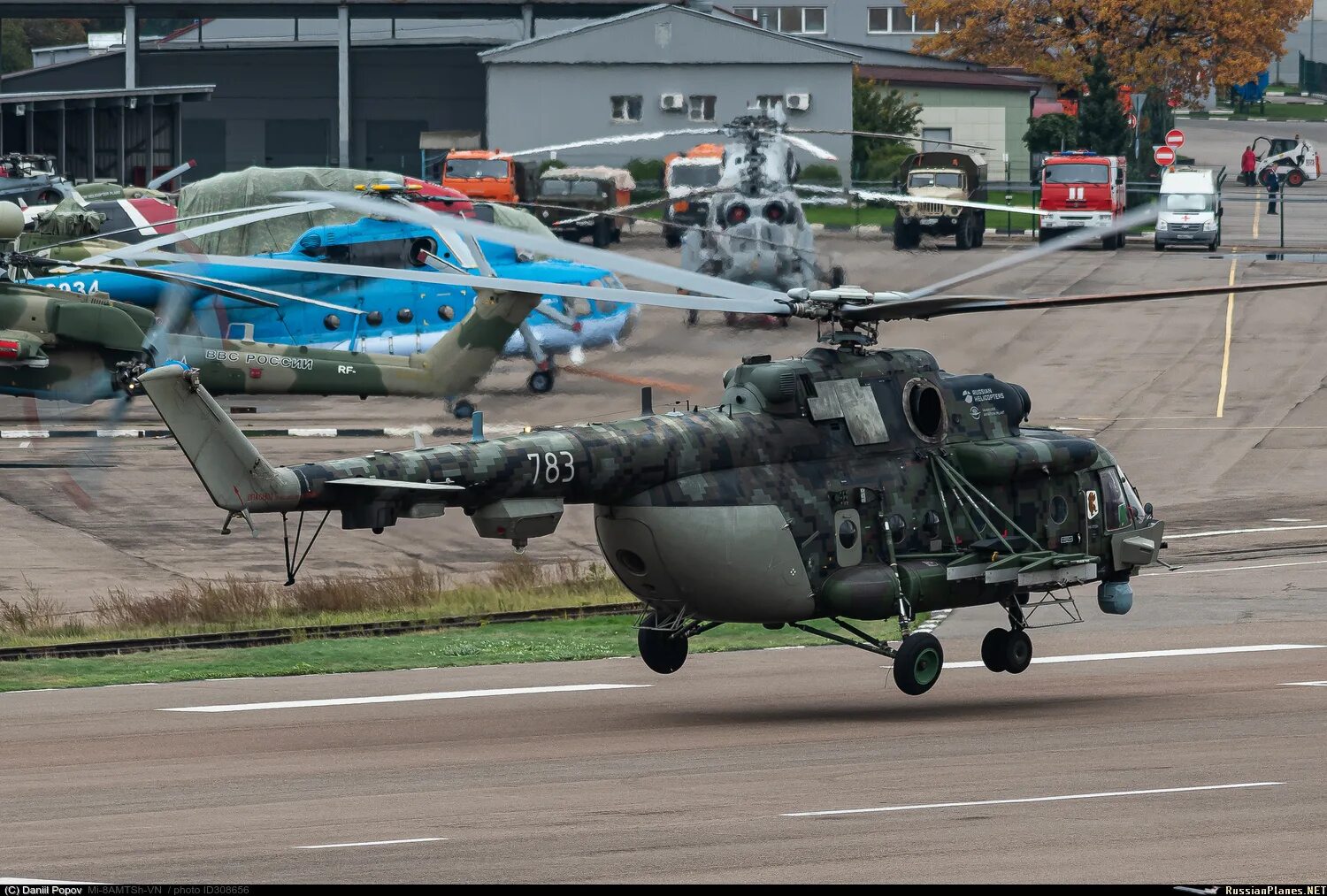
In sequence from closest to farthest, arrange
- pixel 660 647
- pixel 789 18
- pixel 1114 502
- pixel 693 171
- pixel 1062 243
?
pixel 1062 243, pixel 660 647, pixel 1114 502, pixel 693 171, pixel 789 18

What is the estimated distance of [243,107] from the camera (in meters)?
83.3

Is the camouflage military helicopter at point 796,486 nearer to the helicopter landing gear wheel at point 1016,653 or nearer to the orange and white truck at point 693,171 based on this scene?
the helicopter landing gear wheel at point 1016,653

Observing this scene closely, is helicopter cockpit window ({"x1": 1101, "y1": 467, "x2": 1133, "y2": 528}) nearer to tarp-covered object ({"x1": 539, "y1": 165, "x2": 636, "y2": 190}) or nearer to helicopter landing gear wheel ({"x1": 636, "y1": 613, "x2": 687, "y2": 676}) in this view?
helicopter landing gear wheel ({"x1": 636, "y1": 613, "x2": 687, "y2": 676})

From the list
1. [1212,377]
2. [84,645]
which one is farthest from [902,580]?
[1212,377]

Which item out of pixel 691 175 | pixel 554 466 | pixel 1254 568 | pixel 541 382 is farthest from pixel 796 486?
pixel 691 175

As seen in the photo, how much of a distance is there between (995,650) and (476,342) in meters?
11.9

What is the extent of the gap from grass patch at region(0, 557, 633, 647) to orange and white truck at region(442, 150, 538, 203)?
115 ft

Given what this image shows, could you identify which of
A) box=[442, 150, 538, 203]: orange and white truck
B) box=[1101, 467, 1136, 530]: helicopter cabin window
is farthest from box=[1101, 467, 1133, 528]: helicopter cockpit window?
box=[442, 150, 538, 203]: orange and white truck

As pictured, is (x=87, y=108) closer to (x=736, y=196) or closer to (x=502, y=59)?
(x=502, y=59)

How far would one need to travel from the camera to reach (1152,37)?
8325 centimetres

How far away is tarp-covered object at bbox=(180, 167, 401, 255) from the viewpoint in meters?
46.9

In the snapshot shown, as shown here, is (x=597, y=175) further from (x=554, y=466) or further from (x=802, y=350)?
(x=554, y=466)

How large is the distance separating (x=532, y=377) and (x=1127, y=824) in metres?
17.4

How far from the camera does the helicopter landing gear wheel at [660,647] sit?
61.3 ft
